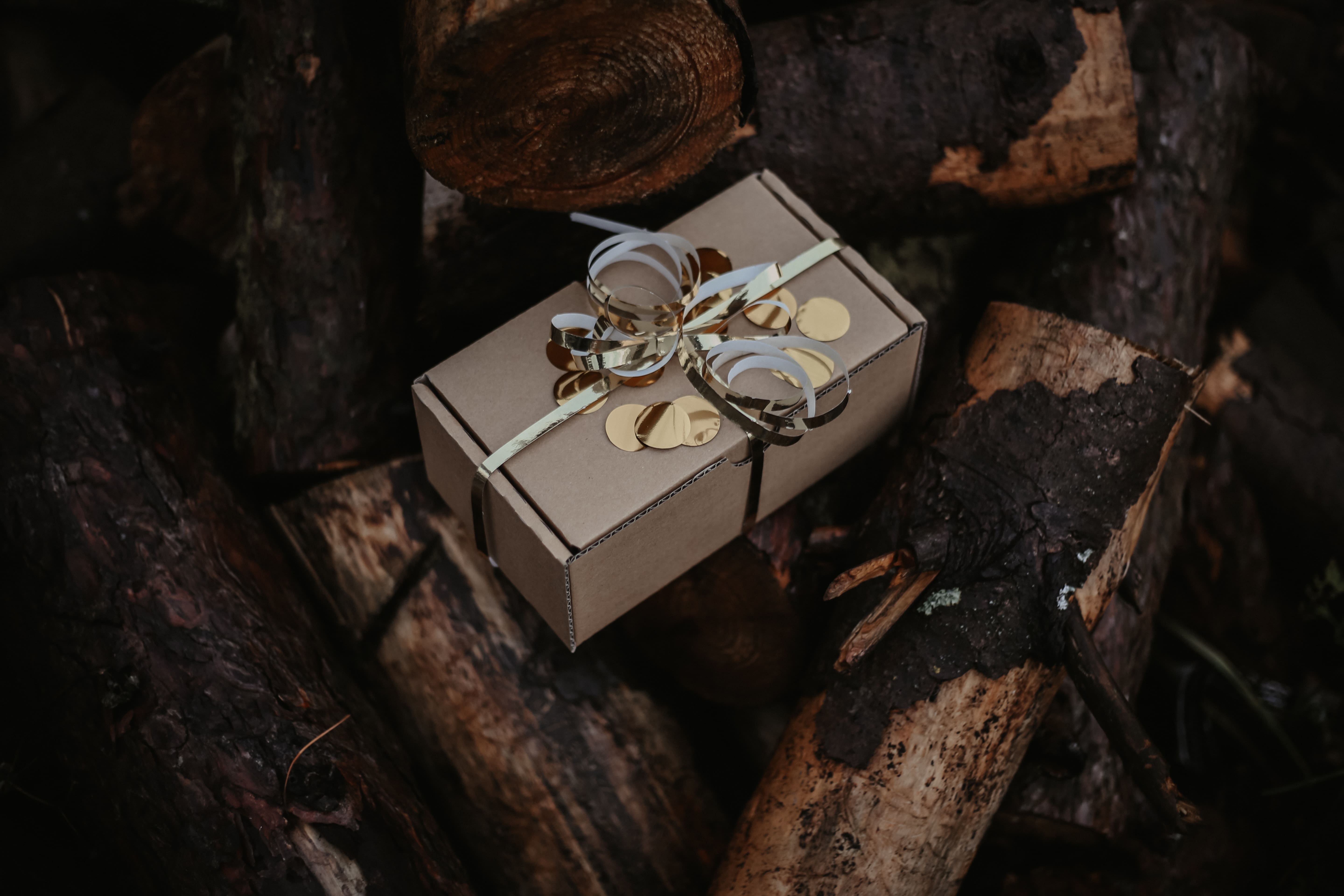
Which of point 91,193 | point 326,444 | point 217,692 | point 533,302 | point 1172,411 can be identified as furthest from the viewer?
point 91,193

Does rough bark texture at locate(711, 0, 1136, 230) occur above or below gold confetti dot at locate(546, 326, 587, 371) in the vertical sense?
above

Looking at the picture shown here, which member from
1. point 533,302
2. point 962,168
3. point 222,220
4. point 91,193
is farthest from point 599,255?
point 91,193

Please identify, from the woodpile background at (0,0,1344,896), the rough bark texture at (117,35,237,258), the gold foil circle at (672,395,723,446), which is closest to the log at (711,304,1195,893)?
the woodpile background at (0,0,1344,896)

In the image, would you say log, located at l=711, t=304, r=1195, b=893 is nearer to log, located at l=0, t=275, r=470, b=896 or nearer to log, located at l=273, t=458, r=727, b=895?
log, located at l=273, t=458, r=727, b=895

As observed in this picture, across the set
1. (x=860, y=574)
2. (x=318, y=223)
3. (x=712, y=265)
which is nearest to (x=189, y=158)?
(x=318, y=223)

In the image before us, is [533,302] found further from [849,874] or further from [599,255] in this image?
[849,874]
